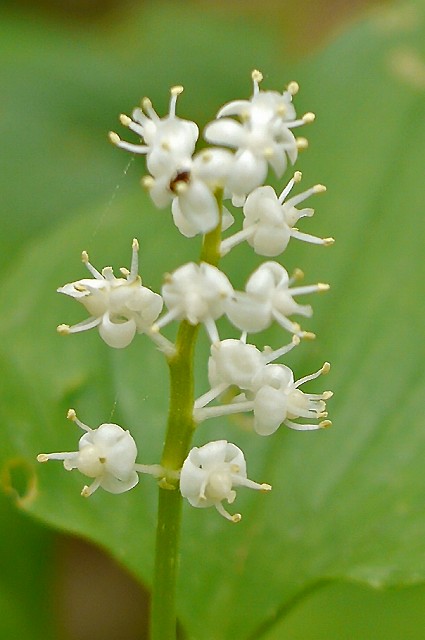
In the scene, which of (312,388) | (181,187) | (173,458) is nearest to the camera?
(181,187)

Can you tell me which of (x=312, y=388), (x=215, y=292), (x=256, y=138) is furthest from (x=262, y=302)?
(x=312, y=388)

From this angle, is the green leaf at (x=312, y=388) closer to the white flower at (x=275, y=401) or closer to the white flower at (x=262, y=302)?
the white flower at (x=275, y=401)

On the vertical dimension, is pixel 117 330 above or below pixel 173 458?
above

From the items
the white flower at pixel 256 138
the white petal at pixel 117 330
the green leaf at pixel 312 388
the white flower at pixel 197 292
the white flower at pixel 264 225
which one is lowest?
the green leaf at pixel 312 388

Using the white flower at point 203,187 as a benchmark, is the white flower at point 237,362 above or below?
below

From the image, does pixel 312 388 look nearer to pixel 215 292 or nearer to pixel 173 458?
pixel 173 458

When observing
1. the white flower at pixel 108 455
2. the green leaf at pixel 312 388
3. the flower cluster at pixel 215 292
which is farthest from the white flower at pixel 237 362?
the green leaf at pixel 312 388

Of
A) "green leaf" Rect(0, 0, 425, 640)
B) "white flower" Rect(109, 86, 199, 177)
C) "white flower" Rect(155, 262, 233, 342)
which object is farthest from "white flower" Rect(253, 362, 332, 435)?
"green leaf" Rect(0, 0, 425, 640)

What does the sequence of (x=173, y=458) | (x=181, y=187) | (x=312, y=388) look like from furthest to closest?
(x=312, y=388), (x=173, y=458), (x=181, y=187)

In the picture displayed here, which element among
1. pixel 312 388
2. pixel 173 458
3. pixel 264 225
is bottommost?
pixel 312 388
